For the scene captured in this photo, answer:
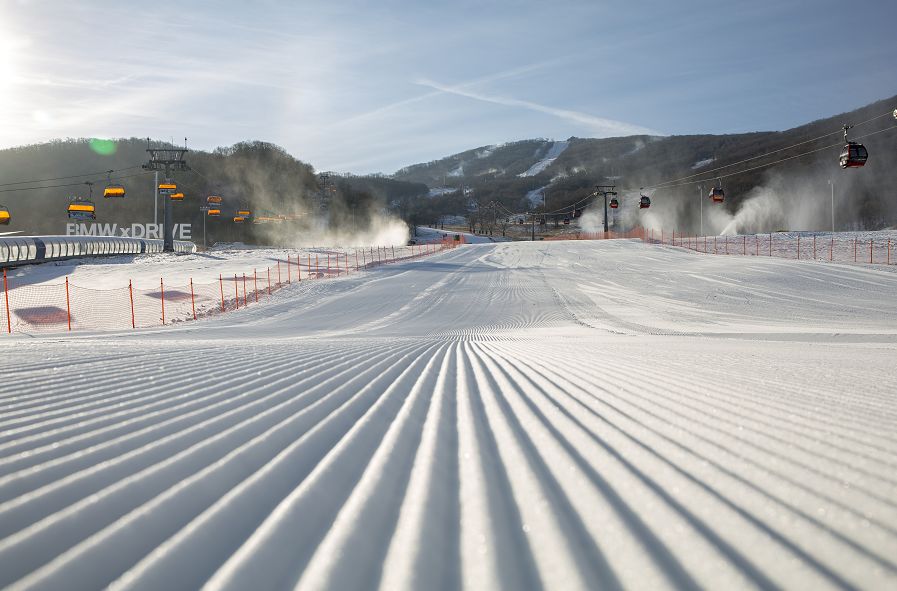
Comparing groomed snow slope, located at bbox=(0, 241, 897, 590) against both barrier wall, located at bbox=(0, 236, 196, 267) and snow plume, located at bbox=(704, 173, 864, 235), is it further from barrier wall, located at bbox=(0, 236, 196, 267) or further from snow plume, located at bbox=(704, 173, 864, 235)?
snow plume, located at bbox=(704, 173, 864, 235)

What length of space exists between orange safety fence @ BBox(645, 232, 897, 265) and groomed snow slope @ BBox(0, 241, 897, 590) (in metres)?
39.1

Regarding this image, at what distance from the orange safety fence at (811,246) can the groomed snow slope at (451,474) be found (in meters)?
39.1

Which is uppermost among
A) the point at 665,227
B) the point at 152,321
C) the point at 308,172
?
the point at 308,172

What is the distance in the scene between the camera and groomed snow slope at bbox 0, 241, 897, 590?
1.95m

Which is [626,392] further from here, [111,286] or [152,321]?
[111,286]

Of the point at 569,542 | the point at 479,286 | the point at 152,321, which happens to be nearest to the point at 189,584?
the point at 569,542

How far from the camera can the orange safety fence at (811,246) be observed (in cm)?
4012

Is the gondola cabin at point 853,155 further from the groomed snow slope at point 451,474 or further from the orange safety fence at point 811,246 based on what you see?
the groomed snow slope at point 451,474

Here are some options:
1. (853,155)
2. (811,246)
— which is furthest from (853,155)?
(811,246)

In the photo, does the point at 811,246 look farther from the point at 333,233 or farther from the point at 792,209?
the point at 792,209

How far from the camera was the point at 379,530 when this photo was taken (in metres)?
2.23

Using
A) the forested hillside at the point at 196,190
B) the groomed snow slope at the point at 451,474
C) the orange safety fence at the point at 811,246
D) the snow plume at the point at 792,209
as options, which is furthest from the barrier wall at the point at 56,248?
the snow plume at the point at 792,209

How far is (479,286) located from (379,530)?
28.5 metres

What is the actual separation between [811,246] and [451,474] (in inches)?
2062
